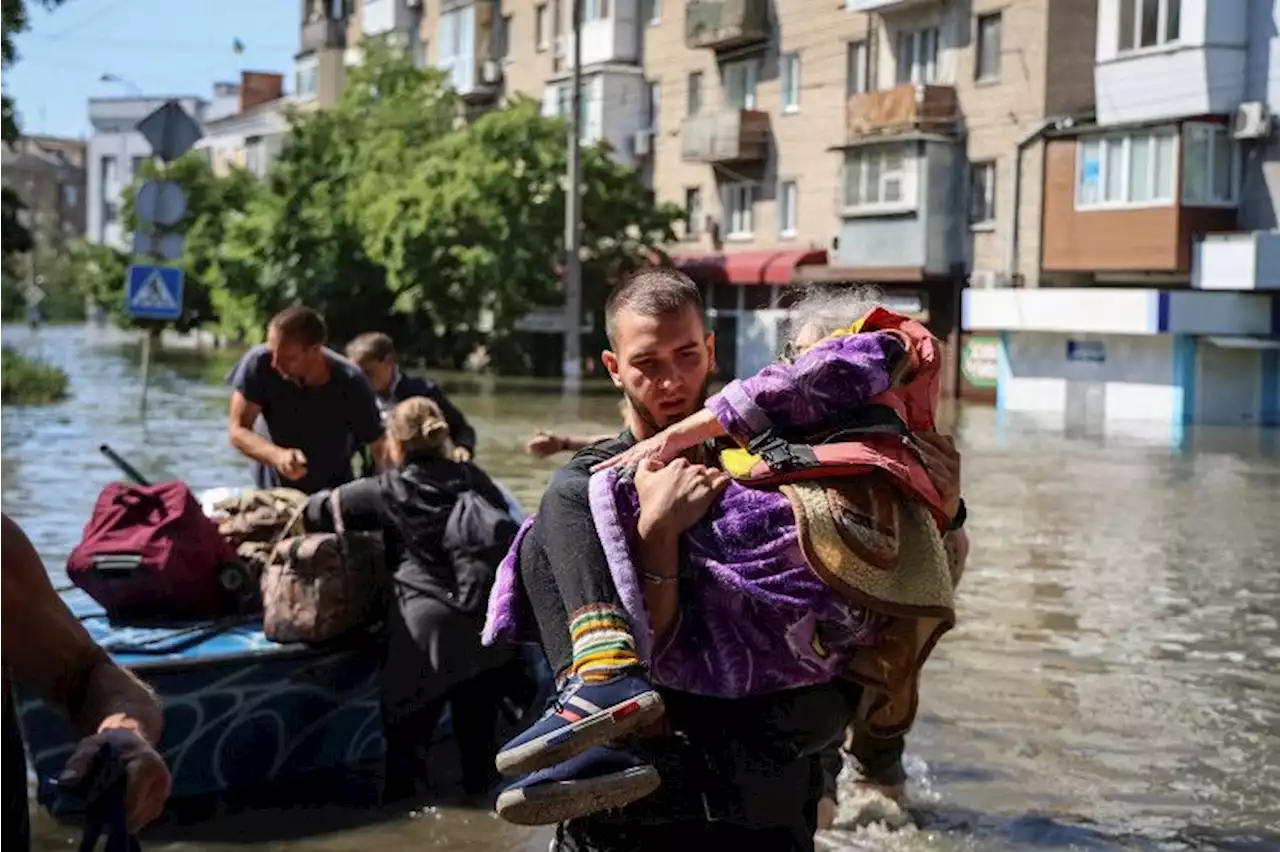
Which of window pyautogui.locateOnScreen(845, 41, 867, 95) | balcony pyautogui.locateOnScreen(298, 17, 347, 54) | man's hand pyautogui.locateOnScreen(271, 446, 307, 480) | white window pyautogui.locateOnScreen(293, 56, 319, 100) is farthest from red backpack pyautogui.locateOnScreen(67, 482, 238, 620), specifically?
white window pyautogui.locateOnScreen(293, 56, 319, 100)

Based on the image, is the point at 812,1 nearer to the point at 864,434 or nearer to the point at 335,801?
the point at 335,801

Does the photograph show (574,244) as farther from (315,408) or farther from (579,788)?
(579,788)

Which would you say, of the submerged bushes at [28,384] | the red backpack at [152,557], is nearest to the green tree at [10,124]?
the submerged bushes at [28,384]

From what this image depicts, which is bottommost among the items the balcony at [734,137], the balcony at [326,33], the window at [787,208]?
the window at [787,208]

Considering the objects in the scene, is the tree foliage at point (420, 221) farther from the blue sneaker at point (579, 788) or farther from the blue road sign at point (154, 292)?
the blue sneaker at point (579, 788)

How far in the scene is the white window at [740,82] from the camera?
5056 centimetres

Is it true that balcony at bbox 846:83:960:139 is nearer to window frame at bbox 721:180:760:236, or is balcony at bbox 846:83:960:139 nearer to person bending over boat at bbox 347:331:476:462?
window frame at bbox 721:180:760:236

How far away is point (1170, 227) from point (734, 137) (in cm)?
1525

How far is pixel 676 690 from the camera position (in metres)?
3.74

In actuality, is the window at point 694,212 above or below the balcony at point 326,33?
below

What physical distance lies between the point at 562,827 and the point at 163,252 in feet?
64.1

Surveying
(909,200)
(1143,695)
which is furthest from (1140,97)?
(1143,695)

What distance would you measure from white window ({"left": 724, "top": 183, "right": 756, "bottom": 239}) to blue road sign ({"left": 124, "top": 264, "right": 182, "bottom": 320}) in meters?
30.2

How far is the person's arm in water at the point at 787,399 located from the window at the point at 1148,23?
3516cm
